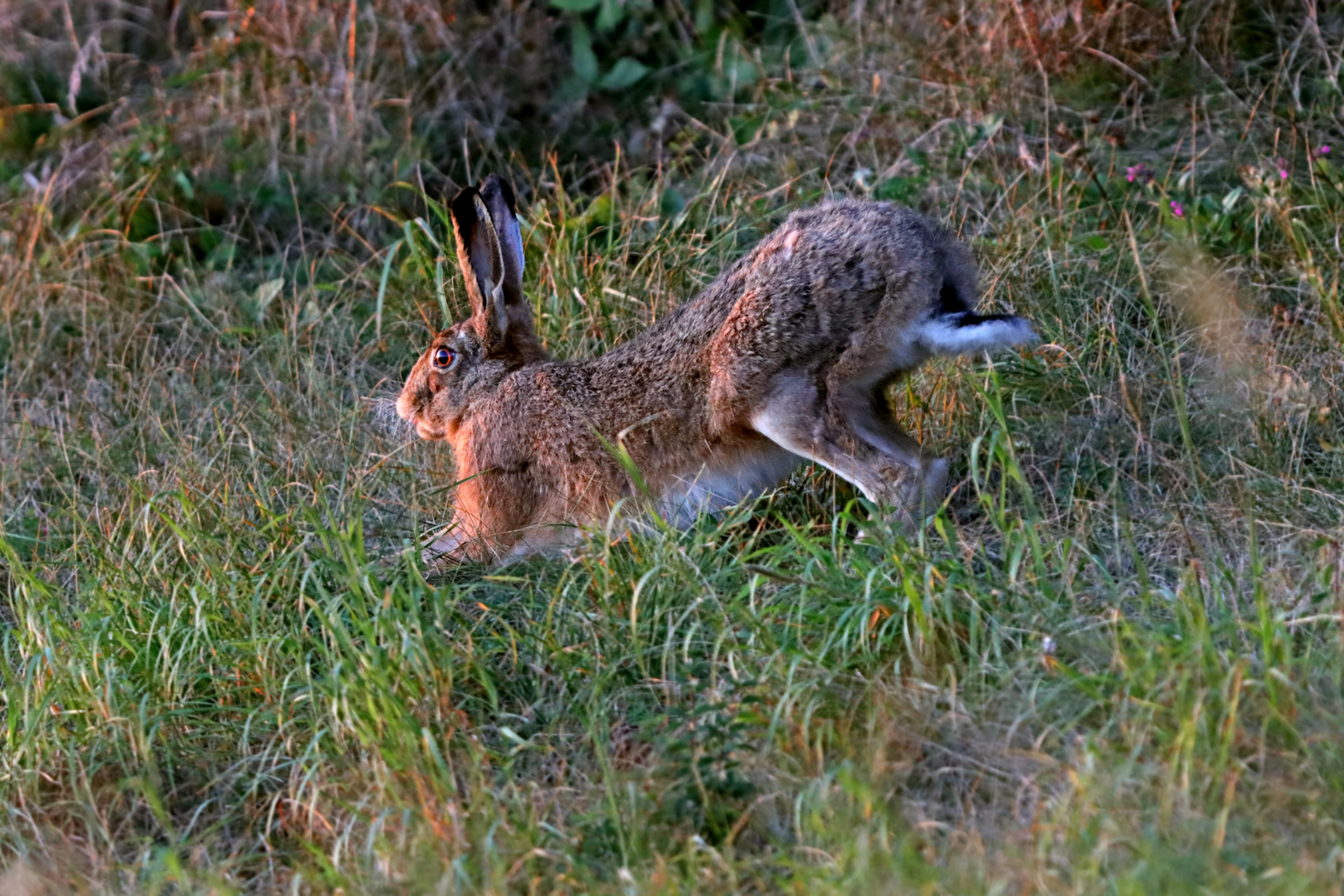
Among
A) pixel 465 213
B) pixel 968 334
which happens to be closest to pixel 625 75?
pixel 465 213

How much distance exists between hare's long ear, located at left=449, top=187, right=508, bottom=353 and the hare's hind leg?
53.6 inches

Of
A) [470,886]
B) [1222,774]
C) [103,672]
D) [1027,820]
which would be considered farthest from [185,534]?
[1222,774]

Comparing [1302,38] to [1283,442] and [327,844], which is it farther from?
[327,844]

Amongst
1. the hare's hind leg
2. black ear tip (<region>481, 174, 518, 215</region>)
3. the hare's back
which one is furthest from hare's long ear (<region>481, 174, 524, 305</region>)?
the hare's hind leg

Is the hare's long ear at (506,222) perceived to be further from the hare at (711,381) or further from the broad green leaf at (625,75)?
the broad green leaf at (625,75)

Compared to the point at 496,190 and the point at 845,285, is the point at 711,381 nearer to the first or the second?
the point at 845,285

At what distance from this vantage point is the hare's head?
5.63 meters

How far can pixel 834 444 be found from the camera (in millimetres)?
4750

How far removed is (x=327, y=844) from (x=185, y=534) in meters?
1.39

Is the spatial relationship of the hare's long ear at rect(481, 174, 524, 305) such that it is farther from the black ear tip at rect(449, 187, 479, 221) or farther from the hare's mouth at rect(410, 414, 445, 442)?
the hare's mouth at rect(410, 414, 445, 442)

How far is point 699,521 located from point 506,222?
60.8 inches

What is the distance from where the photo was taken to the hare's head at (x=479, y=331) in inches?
222

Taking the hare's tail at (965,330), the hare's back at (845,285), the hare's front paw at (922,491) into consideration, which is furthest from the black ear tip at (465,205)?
the hare's front paw at (922,491)

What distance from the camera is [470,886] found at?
10.9 ft
